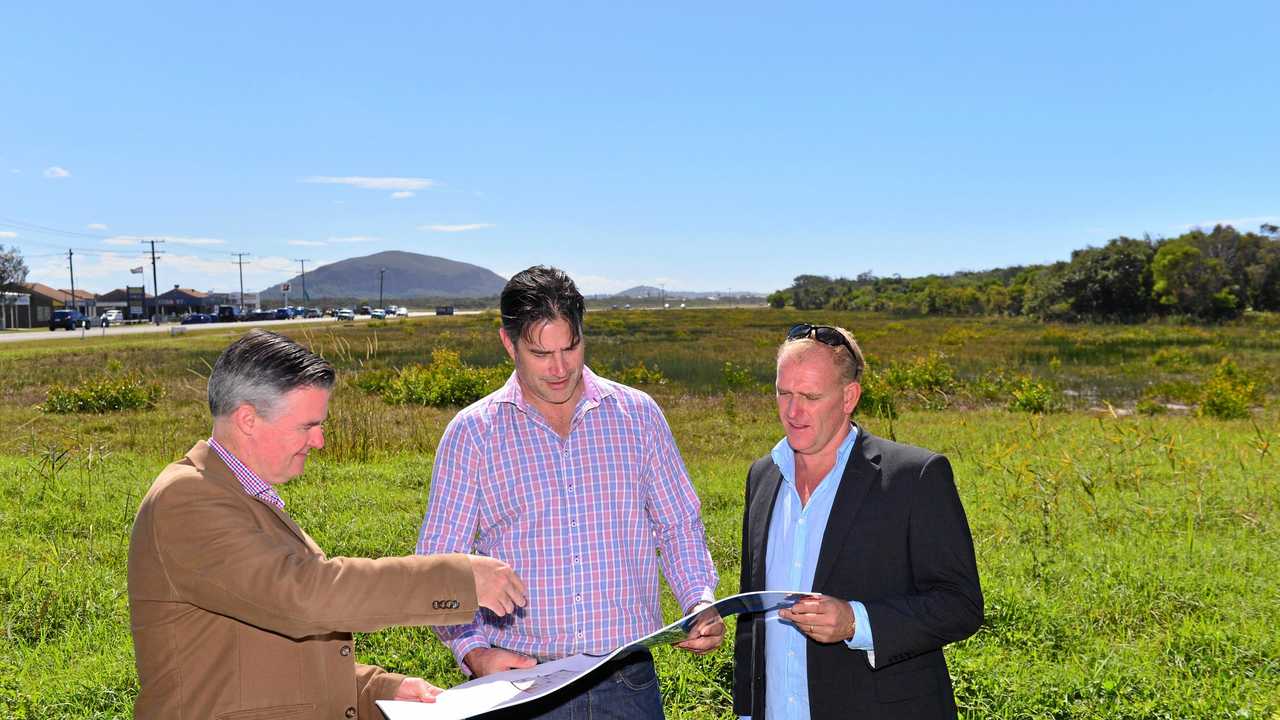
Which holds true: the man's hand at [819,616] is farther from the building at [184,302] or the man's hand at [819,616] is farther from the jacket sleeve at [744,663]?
the building at [184,302]

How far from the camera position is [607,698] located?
2145 millimetres

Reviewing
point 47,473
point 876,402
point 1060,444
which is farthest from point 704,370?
point 47,473

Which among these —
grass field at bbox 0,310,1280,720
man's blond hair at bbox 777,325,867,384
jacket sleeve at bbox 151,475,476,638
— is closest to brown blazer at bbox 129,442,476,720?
jacket sleeve at bbox 151,475,476,638

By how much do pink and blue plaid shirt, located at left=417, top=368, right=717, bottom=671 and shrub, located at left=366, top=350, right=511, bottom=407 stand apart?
14.4 metres

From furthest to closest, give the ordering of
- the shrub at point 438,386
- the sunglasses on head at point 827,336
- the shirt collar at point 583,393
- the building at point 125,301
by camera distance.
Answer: the building at point 125,301
the shrub at point 438,386
the sunglasses on head at point 827,336
the shirt collar at point 583,393

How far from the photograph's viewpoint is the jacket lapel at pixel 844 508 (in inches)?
90.8

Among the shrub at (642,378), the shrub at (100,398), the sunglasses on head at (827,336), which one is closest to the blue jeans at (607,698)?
the sunglasses on head at (827,336)

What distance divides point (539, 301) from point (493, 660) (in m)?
0.93

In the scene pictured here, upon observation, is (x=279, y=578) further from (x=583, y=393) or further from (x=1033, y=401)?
(x=1033, y=401)

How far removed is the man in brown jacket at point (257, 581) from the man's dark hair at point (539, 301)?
550 mm

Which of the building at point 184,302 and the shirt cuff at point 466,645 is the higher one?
the building at point 184,302

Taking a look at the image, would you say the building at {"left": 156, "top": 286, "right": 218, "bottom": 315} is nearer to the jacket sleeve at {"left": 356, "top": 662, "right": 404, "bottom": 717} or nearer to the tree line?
the tree line

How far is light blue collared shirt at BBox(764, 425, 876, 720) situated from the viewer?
235cm

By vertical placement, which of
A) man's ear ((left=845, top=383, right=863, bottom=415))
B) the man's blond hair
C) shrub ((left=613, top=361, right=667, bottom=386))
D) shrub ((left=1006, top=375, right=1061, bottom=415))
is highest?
the man's blond hair
